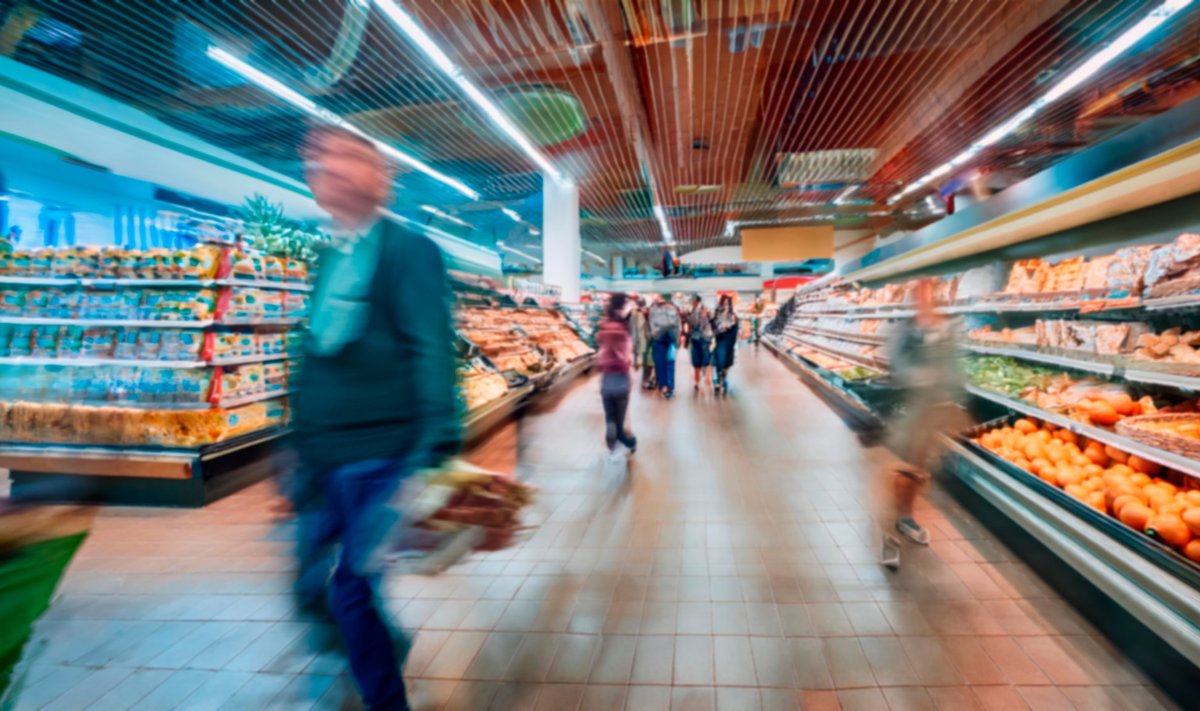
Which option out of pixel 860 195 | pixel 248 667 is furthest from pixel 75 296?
pixel 860 195

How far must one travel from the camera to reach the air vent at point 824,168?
31.9ft

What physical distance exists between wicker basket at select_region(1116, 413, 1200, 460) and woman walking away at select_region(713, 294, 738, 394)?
5.34 m

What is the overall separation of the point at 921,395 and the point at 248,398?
14.8ft

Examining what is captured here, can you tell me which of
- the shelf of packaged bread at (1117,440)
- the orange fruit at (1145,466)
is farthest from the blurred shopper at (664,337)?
the orange fruit at (1145,466)

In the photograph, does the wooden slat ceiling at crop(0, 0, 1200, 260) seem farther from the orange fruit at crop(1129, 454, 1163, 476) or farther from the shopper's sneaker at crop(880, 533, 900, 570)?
the shopper's sneaker at crop(880, 533, 900, 570)

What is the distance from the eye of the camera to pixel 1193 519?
1.80m

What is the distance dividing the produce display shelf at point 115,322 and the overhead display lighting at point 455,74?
3326mm

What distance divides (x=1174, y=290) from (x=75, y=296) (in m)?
6.55

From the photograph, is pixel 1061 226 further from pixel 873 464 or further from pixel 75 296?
pixel 75 296

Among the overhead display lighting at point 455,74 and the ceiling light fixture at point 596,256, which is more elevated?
the ceiling light fixture at point 596,256

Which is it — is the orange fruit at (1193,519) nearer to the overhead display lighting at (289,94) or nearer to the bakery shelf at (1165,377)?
the bakery shelf at (1165,377)

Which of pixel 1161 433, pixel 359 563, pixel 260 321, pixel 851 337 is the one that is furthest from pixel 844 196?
A: pixel 359 563

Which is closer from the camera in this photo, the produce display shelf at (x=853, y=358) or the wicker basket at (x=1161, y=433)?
the wicker basket at (x=1161, y=433)

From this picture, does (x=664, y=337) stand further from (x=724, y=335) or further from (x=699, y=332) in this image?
(x=724, y=335)
